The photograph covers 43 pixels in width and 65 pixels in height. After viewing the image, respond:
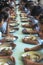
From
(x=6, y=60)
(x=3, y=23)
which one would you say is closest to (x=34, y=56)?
(x=6, y=60)

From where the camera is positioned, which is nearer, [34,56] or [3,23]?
[34,56]

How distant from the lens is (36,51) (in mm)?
1147

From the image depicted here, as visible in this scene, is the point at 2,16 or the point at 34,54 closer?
the point at 34,54

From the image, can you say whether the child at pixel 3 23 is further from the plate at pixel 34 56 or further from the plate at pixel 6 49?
the plate at pixel 34 56

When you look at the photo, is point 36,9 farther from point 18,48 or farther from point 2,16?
point 18,48

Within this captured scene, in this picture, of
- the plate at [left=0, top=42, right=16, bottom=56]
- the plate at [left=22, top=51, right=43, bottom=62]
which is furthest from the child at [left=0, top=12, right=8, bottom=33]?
the plate at [left=22, top=51, right=43, bottom=62]

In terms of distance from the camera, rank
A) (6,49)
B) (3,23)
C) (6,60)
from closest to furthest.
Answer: (6,60)
(6,49)
(3,23)

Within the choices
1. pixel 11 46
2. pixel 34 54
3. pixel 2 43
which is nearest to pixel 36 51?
pixel 34 54

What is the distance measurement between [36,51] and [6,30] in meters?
0.61

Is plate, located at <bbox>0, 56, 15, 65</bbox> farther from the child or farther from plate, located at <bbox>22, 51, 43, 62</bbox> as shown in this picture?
the child

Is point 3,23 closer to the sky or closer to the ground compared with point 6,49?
closer to the sky

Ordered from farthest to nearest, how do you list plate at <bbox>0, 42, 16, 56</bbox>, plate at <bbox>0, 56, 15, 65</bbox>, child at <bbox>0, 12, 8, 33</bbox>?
child at <bbox>0, 12, 8, 33</bbox>
plate at <bbox>0, 42, 16, 56</bbox>
plate at <bbox>0, 56, 15, 65</bbox>

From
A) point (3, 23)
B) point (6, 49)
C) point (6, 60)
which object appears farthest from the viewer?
point (3, 23)

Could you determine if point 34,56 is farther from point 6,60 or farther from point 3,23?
point 3,23
